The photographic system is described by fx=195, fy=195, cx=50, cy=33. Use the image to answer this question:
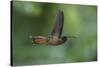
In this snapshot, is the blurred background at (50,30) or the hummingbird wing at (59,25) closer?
the blurred background at (50,30)

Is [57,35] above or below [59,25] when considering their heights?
below
